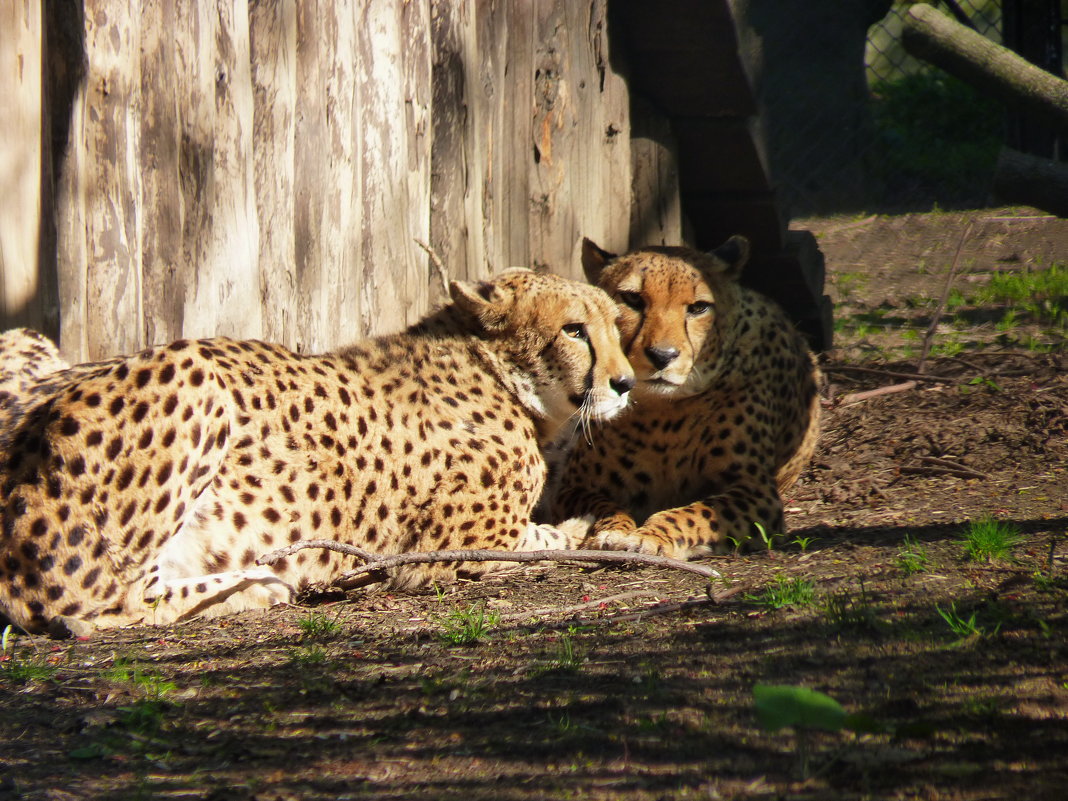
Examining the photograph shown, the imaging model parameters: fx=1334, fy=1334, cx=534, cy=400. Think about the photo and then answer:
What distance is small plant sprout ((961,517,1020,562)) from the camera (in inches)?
148

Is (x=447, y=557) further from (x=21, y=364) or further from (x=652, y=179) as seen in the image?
(x=652, y=179)

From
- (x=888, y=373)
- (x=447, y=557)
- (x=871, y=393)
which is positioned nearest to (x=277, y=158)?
(x=447, y=557)

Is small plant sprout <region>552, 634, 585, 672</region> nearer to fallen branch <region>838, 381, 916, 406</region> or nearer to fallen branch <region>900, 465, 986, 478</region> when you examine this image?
fallen branch <region>900, 465, 986, 478</region>

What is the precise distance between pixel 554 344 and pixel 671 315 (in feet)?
1.80

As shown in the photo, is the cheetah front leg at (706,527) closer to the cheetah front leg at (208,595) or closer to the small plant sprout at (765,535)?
the small plant sprout at (765,535)


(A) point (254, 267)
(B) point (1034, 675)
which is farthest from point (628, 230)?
(B) point (1034, 675)

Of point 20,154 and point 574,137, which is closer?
point 20,154

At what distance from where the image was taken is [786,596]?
11.1ft

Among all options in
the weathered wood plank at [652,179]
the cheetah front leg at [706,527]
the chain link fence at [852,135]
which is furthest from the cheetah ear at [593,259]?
the chain link fence at [852,135]

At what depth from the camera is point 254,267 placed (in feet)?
13.8

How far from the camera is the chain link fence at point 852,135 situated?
12375mm

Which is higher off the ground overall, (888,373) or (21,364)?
(21,364)

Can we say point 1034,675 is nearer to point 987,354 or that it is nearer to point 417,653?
point 417,653

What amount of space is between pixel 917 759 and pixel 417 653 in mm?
1292
